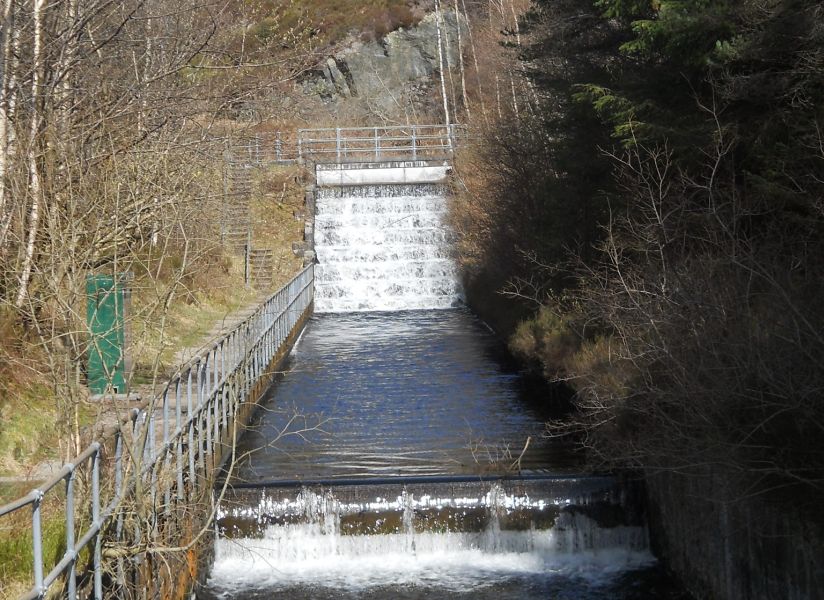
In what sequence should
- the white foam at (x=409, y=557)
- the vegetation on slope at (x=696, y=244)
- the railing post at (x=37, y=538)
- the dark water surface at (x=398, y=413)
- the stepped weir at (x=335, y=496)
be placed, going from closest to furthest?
the railing post at (x=37, y=538), the stepped weir at (x=335, y=496), the vegetation on slope at (x=696, y=244), the white foam at (x=409, y=557), the dark water surface at (x=398, y=413)

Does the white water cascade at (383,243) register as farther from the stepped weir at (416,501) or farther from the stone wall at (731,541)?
the stone wall at (731,541)

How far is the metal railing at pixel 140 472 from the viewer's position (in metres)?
6.23

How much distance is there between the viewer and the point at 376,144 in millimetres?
41094

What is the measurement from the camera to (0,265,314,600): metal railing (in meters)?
6.23

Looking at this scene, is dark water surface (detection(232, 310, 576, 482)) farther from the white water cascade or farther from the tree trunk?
the white water cascade

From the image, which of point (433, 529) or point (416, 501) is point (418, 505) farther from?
point (433, 529)

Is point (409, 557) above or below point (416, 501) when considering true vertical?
below

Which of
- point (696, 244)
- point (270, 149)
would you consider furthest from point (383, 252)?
point (696, 244)

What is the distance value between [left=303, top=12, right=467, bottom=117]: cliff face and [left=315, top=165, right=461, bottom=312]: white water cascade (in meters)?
14.2

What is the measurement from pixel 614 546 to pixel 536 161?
12.3m

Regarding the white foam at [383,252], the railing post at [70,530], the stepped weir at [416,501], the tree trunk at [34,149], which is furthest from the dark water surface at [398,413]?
the white foam at [383,252]

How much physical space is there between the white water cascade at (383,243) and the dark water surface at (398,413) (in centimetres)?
755

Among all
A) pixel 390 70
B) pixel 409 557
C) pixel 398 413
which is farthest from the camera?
pixel 390 70

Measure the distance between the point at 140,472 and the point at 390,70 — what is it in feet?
152
